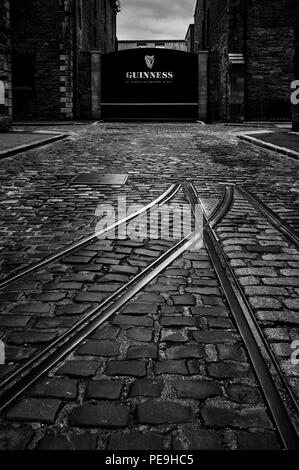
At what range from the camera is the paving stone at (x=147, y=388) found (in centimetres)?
233

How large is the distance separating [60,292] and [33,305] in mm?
284

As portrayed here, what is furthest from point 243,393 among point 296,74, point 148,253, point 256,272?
point 296,74

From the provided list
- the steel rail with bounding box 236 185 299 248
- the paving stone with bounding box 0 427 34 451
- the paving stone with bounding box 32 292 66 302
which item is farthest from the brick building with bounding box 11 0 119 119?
the paving stone with bounding box 0 427 34 451

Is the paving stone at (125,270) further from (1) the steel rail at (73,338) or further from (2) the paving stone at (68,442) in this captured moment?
(2) the paving stone at (68,442)

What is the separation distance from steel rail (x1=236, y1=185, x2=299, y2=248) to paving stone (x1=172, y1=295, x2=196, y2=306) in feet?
5.74

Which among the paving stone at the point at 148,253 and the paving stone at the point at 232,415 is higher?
the paving stone at the point at 148,253

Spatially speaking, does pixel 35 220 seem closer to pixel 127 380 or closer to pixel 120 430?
pixel 127 380

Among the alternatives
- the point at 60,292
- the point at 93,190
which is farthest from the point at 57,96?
the point at 60,292

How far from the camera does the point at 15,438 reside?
2.00 meters

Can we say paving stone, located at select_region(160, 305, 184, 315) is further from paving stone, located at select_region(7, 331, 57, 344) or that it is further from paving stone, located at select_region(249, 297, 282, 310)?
paving stone, located at select_region(7, 331, 57, 344)

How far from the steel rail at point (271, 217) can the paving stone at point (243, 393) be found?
264 cm

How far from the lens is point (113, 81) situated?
30.3 meters

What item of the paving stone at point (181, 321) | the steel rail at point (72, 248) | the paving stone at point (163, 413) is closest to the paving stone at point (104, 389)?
the paving stone at point (163, 413)

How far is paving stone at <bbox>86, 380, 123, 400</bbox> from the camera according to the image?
231 cm
